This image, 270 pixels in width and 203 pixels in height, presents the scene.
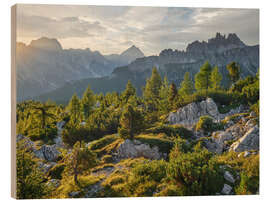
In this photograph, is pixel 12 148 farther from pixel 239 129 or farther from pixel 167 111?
pixel 239 129

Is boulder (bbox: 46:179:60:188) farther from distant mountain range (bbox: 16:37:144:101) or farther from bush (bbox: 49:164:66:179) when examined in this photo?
distant mountain range (bbox: 16:37:144:101)

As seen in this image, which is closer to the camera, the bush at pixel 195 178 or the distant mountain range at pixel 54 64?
the bush at pixel 195 178

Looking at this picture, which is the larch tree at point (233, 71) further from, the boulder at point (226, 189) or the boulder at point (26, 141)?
the boulder at point (26, 141)

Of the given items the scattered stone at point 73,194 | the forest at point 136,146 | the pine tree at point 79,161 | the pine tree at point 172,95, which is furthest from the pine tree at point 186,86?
the scattered stone at point 73,194

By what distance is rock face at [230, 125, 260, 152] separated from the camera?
388 inches

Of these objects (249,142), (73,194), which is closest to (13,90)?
(73,194)

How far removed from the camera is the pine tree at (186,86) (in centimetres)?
1317

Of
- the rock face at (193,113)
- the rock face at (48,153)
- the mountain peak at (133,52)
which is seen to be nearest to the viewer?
the rock face at (48,153)

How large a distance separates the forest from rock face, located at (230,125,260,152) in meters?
0.15

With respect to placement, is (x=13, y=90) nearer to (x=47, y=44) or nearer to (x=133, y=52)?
(x=47, y=44)

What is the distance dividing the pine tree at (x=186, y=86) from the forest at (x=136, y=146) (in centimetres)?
8

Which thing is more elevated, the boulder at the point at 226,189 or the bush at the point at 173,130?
the bush at the point at 173,130

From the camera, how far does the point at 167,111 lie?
42.3 ft

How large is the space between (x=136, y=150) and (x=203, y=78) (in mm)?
6413
